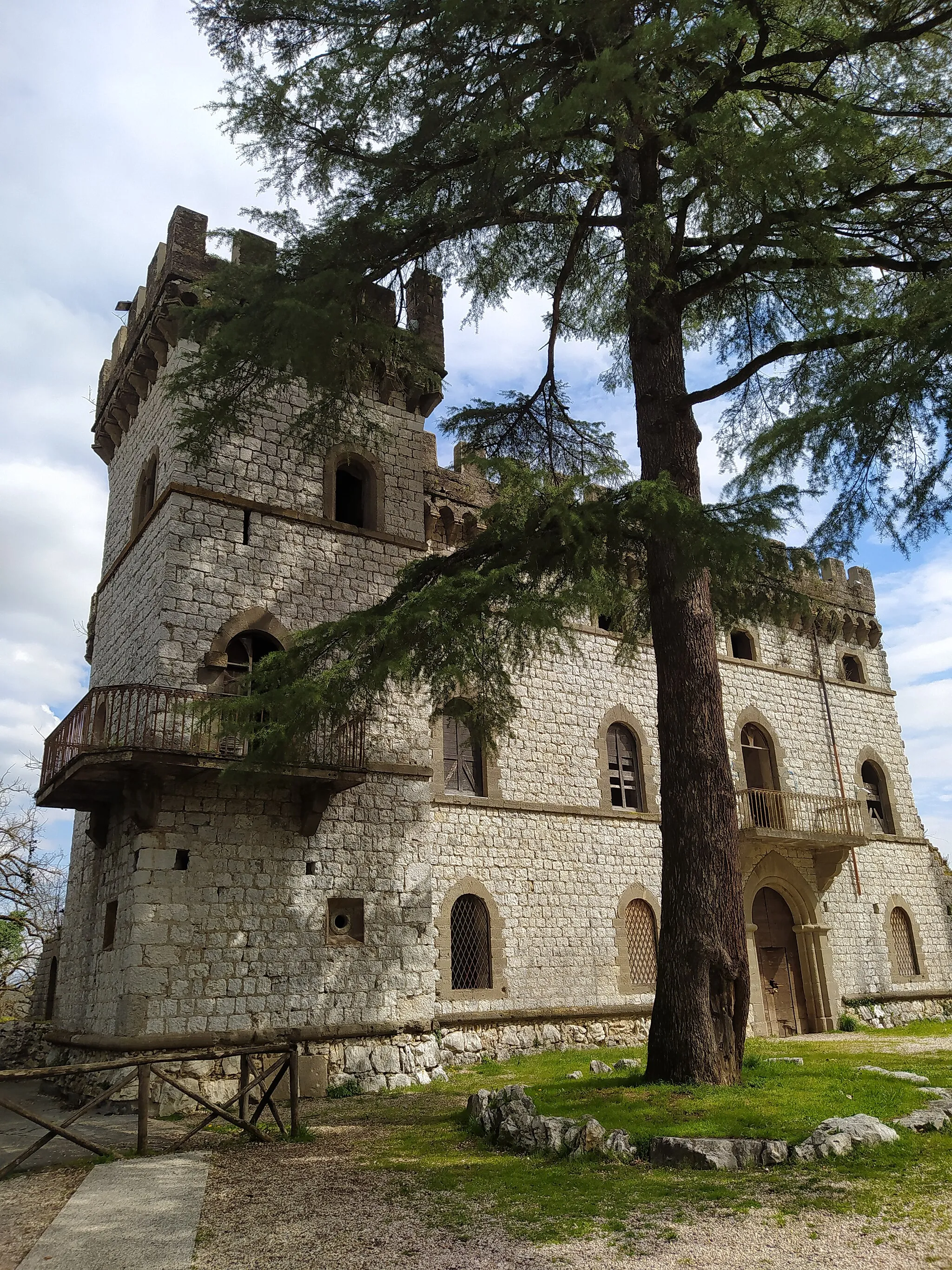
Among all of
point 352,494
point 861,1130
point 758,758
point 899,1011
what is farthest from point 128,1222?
point 899,1011

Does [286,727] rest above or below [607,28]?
below

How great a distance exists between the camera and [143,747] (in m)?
10.1

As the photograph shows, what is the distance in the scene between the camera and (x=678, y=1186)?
18.9 ft

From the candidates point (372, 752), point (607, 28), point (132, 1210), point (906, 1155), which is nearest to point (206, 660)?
point (372, 752)

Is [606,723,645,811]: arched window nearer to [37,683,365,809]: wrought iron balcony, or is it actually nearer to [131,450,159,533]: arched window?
[37,683,365,809]: wrought iron balcony

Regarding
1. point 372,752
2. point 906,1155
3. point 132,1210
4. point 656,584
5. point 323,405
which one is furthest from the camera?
point 372,752

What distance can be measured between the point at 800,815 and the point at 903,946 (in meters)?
4.27

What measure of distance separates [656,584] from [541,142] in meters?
4.19

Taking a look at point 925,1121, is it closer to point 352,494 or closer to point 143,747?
point 143,747

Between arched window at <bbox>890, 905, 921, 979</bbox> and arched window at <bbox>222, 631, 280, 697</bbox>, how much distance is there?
15.3 meters

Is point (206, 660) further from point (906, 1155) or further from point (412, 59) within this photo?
point (906, 1155)

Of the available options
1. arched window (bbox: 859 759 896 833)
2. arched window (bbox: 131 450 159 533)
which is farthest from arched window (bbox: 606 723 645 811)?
arched window (bbox: 131 450 159 533)

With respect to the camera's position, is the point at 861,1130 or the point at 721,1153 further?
the point at 861,1130

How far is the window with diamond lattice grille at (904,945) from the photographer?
20.1 meters
